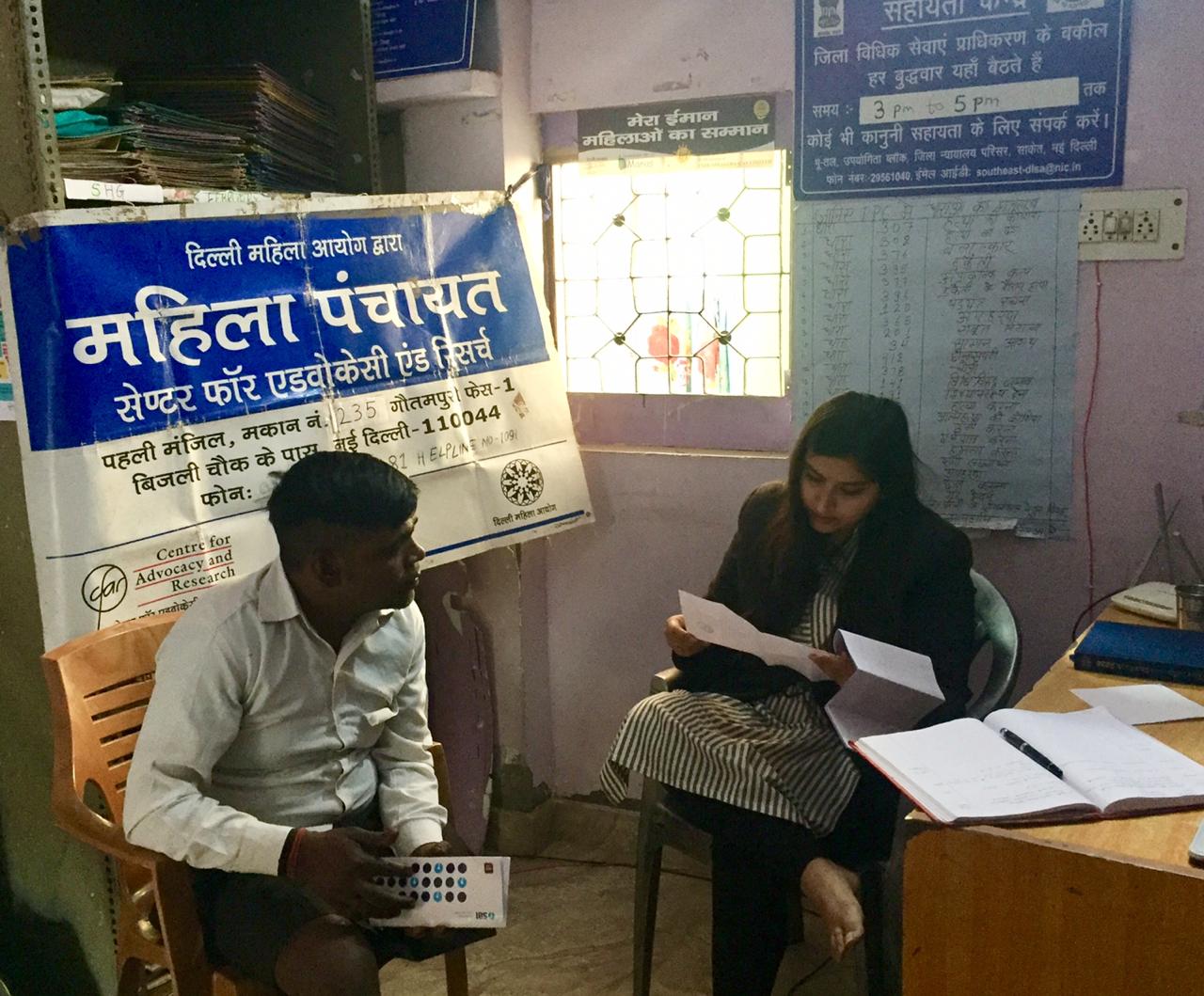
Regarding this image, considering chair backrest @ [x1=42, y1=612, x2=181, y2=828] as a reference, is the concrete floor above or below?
below

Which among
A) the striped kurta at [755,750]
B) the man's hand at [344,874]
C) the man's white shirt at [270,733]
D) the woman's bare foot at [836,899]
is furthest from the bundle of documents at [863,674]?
the man's hand at [344,874]

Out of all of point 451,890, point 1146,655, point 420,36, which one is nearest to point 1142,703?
point 1146,655

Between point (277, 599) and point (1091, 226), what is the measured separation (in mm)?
1788

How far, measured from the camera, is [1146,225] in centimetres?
240

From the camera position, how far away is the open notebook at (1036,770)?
143 centimetres

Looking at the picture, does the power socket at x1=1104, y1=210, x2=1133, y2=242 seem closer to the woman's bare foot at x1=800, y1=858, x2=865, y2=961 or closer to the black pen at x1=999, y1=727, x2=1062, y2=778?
the black pen at x1=999, y1=727, x2=1062, y2=778

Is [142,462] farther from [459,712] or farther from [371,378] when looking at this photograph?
[459,712]

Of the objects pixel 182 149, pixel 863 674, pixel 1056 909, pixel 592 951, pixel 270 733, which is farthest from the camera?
pixel 592 951

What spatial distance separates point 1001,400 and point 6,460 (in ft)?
6.58

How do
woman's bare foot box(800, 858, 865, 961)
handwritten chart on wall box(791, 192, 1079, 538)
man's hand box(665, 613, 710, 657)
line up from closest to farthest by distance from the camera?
1. woman's bare foot box(800, 858, 865, 961)
2. man's hand box(665, 613, 710, 657)
3. handwritten chart on wall box(791, 192, 1079, 538)

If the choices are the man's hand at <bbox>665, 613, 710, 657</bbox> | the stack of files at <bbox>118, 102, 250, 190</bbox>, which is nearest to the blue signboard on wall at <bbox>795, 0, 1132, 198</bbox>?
the man's hand at <bbox>665, 613, 710, 657</bbox>

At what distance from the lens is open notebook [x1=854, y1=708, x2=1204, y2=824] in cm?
143

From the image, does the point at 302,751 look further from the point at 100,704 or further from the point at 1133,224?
the point at 1133,224

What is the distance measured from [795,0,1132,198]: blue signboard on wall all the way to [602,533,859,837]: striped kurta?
0.90 metres
